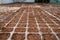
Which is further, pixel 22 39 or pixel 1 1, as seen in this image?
pixel 1 1

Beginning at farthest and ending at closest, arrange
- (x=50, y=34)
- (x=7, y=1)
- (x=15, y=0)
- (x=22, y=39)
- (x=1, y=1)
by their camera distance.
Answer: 1. (x=15, y=0)
2. (x=7, y=1)
3. (x=1, y=1)
4. (x=50, y=34)
5. (x=22, y=39)

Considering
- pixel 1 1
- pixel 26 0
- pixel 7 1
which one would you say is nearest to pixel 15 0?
pixel 26 0

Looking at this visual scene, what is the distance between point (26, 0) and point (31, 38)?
12.2 metres

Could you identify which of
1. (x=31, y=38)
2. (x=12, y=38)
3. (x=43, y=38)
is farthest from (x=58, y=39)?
(x=12, y=38)

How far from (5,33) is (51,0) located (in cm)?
1295

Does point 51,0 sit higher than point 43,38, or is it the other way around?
point 43,38

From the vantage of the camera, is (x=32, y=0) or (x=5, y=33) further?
(x=32, y=0)

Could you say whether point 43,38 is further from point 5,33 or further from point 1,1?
point 1,1

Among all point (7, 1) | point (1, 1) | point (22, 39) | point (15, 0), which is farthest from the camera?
point (15, 0)

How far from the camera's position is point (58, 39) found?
1.86 meters

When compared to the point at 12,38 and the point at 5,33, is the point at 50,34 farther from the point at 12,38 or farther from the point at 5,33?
the point at 5,33

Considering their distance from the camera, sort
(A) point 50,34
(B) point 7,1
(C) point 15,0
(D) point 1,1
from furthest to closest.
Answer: (C) point 15,0
(B) point 7,1
(D) point 1,1
(A) point 50,34

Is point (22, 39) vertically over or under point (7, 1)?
over

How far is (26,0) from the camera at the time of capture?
45.4 ft
